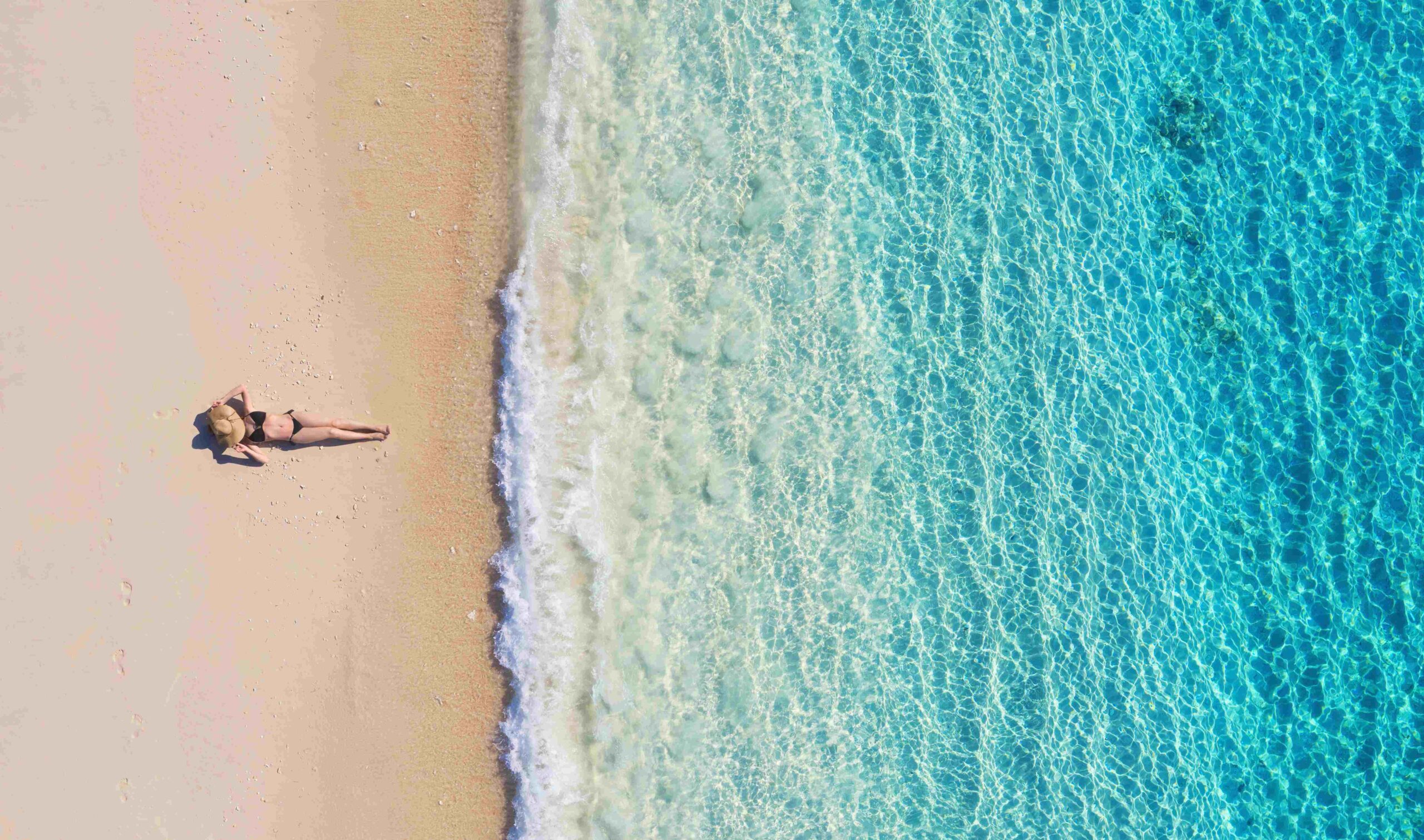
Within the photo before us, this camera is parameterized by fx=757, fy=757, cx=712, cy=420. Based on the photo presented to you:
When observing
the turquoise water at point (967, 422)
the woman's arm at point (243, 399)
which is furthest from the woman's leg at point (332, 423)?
the turquoise water at point (967, 422)

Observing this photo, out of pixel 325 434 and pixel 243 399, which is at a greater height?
pixel 243 399

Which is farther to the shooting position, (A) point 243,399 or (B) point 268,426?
(A) point 243,399

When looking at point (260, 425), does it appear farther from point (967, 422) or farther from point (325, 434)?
point (967, 422)

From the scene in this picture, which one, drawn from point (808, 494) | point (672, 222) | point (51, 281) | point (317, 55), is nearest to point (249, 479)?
point (51, 281)

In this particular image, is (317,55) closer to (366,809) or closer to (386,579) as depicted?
(386,579)

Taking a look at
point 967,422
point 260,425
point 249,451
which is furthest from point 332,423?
point 967,422

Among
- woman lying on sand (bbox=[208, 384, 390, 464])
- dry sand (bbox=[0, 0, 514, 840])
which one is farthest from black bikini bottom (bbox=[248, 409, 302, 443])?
dry sand (bbox=[0, 0, 514, 840])

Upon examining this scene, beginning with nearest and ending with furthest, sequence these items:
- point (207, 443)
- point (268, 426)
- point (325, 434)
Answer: point (268, 426) → point (325, 434) → point (207, 443)
